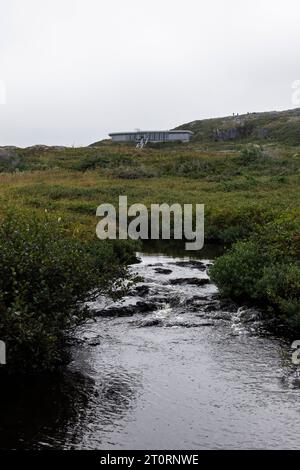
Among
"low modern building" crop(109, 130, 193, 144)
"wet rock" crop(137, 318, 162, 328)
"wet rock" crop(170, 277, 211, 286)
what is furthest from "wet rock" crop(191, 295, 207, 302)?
"low modern building" crop(109, 130, 193, 144)

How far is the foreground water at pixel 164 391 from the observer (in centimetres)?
1061

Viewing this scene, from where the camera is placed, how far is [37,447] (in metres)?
A: 10.1

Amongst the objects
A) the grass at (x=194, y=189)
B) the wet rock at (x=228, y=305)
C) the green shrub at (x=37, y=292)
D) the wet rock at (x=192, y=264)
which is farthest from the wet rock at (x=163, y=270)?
the green shrub at (x=37, y=292)

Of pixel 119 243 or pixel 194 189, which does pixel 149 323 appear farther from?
pixel 194 189

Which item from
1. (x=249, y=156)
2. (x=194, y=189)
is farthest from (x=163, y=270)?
(x=249, y=156)

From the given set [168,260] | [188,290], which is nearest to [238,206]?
[168,260]

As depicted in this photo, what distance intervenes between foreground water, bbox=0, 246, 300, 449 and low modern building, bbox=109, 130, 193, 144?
3903 inches

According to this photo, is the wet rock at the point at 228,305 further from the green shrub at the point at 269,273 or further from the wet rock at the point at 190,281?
the wet rock at the point at 190,281

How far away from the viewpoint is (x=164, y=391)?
1262 cm

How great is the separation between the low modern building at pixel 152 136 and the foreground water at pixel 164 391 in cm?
9914

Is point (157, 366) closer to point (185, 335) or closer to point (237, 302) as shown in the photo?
point (185, 335)

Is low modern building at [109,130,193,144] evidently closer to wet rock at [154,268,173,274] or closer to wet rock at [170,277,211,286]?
wet rock at [154,268,173,274]

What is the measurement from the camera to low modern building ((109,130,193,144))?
385 feet
